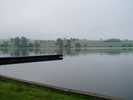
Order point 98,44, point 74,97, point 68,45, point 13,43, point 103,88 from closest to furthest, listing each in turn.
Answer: point 74,97, point 103,88, point 68,45, point 13,43, point 98,44

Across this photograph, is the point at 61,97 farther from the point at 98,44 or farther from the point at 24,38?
the point at 98,44

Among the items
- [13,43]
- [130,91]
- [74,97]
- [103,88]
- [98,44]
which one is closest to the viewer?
[74,97]

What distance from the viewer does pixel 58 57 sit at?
3978 centimetres

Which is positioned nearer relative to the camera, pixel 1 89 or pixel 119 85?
pixel 1 89

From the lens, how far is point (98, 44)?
523 feet

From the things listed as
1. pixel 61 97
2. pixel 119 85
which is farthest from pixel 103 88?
pixel 61 97

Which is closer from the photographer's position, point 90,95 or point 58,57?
point 90,95

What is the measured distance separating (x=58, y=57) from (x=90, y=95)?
32.9 metres

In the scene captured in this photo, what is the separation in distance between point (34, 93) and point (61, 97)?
1063 mm

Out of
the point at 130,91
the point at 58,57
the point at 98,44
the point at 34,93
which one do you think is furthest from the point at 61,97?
the point at 98,44

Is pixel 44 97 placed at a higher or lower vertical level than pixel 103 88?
higher

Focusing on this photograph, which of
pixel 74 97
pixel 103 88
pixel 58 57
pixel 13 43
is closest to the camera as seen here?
pixel 74 97

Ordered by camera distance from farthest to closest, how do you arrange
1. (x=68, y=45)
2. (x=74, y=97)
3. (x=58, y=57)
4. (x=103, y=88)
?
1. (x=68, y=45)
2. (x=58, y=57)
3. (x=103, y=88)
4. (x=74, y=97)

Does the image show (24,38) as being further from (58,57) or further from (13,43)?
(58,57)
